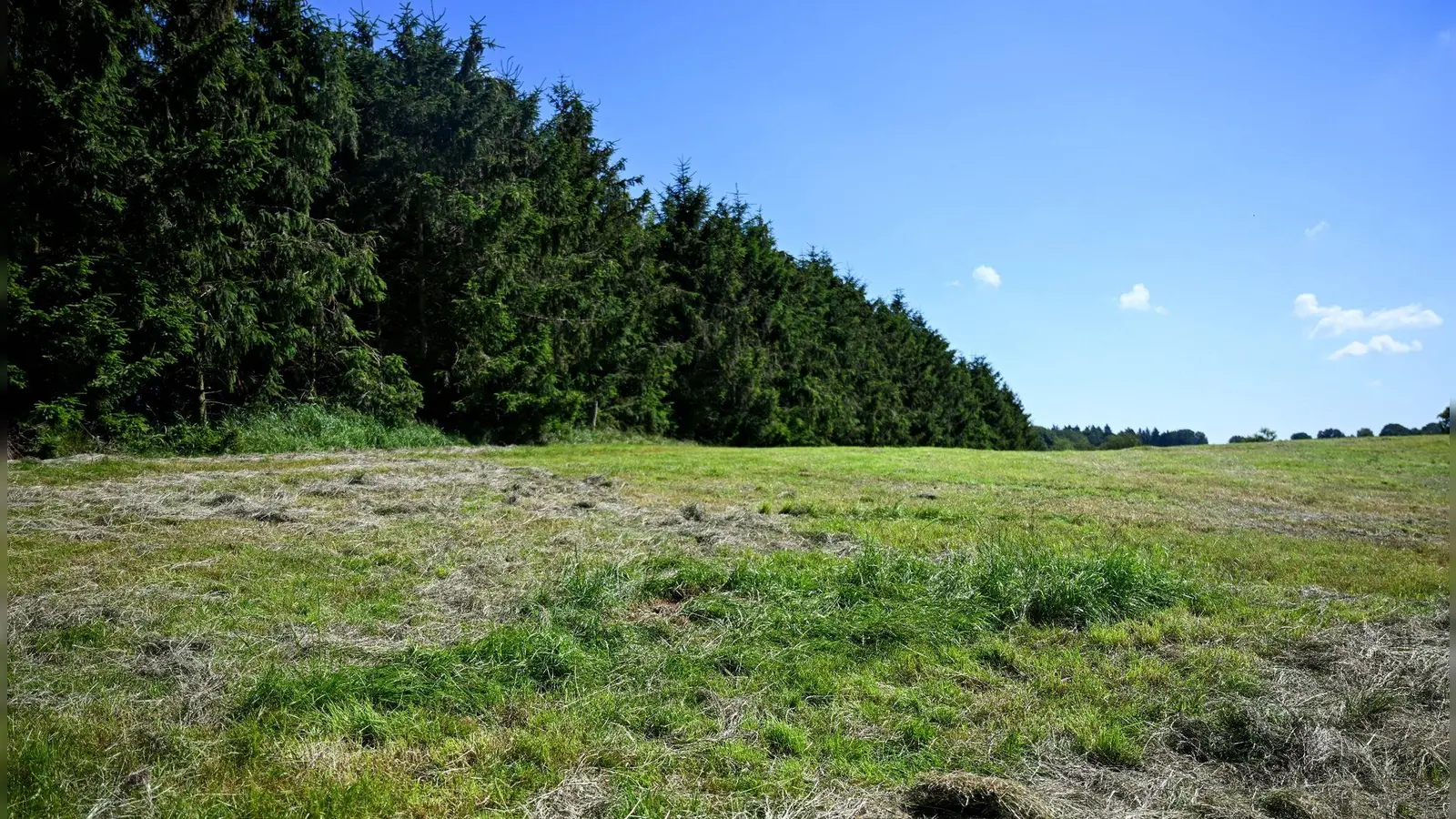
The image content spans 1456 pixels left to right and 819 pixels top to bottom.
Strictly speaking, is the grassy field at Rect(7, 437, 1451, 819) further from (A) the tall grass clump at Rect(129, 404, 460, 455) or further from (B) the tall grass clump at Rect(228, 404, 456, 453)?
(B) the tall grass clump at Rect(228, 404, 456, 453)

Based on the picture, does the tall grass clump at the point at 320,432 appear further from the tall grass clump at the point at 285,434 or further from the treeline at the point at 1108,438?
the treeline at the point at 1108,438

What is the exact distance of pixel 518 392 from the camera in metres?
19.3

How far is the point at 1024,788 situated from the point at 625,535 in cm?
521

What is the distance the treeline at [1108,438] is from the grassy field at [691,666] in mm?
52111

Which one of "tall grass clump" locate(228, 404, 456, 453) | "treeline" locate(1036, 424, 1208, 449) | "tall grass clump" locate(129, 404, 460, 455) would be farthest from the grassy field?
"treeline" locate(1036, 424, 1208, 449)

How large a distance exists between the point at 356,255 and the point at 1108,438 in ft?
211

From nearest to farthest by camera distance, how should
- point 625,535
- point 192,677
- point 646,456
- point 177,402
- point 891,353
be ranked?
point 192,677
point 625,535
point 177,402
point 646,456
point 891,353

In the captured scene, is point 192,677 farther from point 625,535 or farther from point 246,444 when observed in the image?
point 246,444

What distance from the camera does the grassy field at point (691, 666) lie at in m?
2.87

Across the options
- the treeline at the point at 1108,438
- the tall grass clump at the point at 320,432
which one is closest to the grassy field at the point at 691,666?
the tall grass clump at the point at 320,432

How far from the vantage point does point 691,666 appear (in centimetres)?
405

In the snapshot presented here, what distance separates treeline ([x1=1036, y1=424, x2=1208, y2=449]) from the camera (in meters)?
60.8

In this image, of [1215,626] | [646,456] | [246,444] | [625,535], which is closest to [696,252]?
→ [646,456]

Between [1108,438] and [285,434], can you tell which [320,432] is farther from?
[1108,438]
